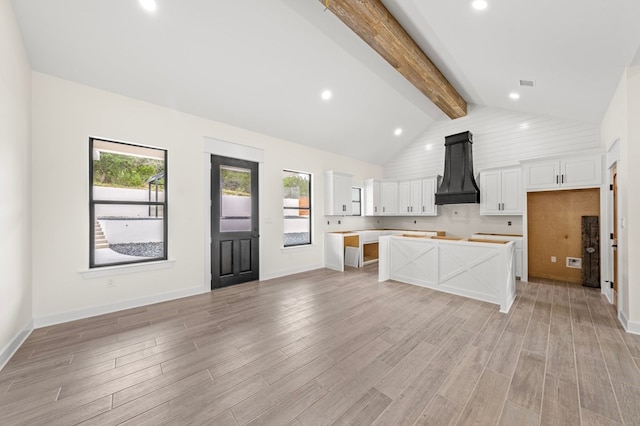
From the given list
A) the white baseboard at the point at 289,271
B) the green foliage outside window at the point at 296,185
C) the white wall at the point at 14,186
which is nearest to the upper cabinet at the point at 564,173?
the green foliage outside window at the point at 296,185

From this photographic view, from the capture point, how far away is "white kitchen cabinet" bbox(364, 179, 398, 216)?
24.3 feet

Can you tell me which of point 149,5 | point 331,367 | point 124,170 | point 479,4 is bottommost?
point 331,367

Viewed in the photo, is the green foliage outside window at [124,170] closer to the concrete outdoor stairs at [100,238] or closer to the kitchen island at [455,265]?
the concrete outdoor stairs at [100,238]

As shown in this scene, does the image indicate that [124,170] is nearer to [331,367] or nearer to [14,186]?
[14,186]

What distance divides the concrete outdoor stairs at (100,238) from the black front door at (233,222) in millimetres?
1442

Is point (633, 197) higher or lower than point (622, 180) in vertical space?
lower

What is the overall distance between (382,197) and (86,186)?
6.56 m

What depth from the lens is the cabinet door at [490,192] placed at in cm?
554

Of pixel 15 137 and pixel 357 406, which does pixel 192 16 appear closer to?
pixel 15 137

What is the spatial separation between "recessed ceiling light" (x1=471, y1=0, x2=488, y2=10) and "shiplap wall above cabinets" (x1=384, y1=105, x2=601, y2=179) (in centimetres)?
403

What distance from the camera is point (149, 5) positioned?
2623 mm

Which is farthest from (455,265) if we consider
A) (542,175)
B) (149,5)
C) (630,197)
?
(149,5)

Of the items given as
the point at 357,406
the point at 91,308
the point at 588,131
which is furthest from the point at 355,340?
the point at 588,131

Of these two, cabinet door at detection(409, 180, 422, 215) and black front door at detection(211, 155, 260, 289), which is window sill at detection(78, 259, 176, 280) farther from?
cabinet door at detection(409, 180, 422, 215)
